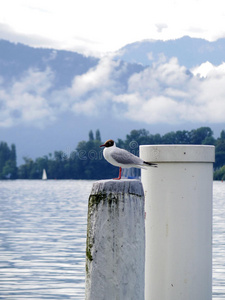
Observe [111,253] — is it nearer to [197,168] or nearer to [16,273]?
[197,168]

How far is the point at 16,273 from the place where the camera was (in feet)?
52.5

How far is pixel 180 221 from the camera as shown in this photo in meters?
8.34

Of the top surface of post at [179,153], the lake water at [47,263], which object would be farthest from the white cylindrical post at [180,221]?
the lake water at [47,263]

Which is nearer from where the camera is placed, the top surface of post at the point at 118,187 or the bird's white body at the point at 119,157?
the top surface of post at the point at 118,187

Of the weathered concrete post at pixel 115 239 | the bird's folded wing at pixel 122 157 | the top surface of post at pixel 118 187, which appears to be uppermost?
the bird's folded wing at pixel 122 157

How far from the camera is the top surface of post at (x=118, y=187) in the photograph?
6500 millimetres

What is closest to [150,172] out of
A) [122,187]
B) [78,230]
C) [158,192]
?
[158,192]

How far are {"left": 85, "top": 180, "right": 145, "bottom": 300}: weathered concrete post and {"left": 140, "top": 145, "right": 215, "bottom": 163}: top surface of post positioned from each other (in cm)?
183

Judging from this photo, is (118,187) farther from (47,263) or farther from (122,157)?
(47,263)

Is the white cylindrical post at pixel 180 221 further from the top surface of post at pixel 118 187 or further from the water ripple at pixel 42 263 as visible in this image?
the water ripple at pixel 42 263

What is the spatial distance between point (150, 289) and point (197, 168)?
5.12 feet

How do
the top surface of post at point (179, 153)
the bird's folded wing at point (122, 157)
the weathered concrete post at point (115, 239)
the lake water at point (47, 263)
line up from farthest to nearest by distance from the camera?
1. the lake water at point (47, 263)
2. the top surface of post at point (179, 153)
3. the bird's folded wing at point (122, 157)
4. the weathered concrete post at point (115, 239)

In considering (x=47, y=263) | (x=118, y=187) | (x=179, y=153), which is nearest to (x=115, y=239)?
(x=118, y=187)

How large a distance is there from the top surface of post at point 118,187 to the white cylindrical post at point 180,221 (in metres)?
1.81
